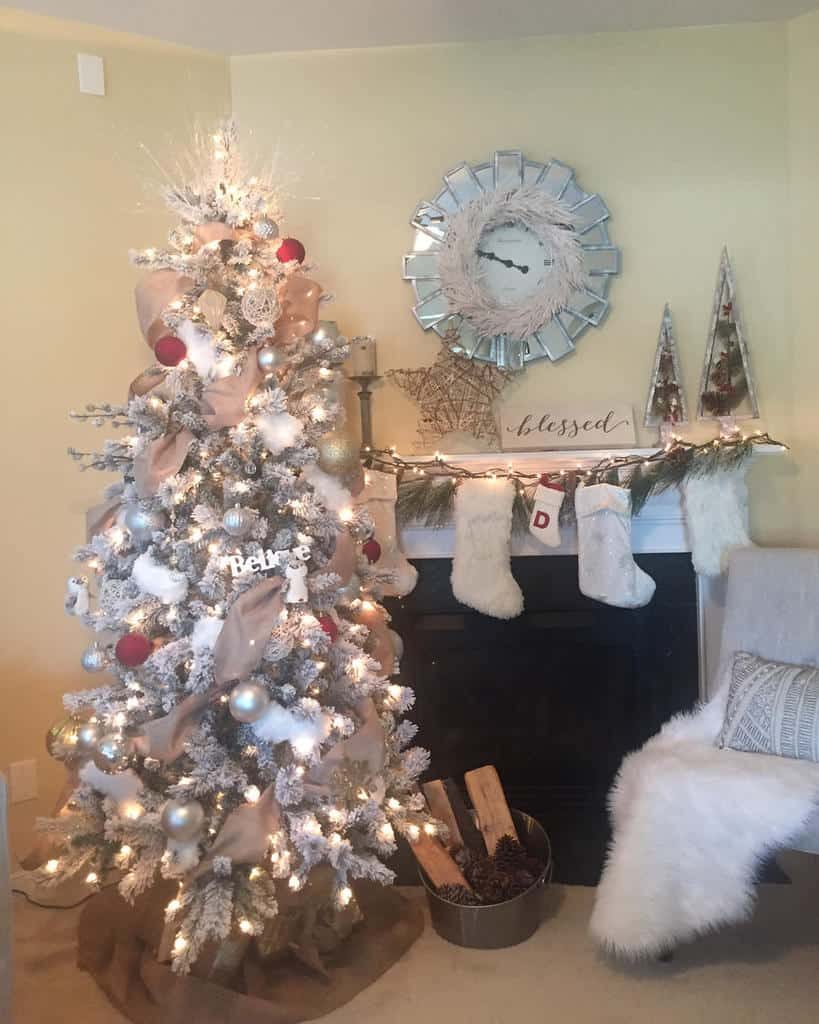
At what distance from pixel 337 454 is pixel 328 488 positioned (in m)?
0.10

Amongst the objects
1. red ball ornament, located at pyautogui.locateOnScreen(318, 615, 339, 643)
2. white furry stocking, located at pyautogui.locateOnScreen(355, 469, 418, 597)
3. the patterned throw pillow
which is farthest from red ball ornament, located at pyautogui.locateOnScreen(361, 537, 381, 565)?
the patterned throw pillow

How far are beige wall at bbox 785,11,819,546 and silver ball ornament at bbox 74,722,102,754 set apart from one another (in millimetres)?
2054

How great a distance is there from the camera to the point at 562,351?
2.76 m

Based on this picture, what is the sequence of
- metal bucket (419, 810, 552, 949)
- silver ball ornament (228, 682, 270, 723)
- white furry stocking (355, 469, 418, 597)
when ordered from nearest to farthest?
silver ball ornament (228, 682, 270, 723), metal bucket (419, 810, 552, 949), white furry stocking (355, 469, 418, 597)

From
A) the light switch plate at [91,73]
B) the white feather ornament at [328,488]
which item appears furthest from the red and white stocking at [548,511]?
the light switch plate at [91,73]

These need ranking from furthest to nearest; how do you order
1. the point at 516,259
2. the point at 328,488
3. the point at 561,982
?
the point at 516,259 < the point at 328,488 < the point at 561,982

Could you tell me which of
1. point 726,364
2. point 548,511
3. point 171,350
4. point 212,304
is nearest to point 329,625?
point 171,350

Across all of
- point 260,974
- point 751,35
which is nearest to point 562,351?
point 751,35

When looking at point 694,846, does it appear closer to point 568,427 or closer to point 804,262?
point 568,427

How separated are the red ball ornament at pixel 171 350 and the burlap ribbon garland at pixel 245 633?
567 millimetres

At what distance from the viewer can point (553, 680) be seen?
9.08 feet

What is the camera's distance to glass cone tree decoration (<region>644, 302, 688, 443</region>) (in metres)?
2.68

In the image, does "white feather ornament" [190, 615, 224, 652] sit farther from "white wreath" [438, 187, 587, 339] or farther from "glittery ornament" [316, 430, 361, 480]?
"white wreath" [438, 187, 587, 339]

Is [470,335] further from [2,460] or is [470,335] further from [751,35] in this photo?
[2,460]
